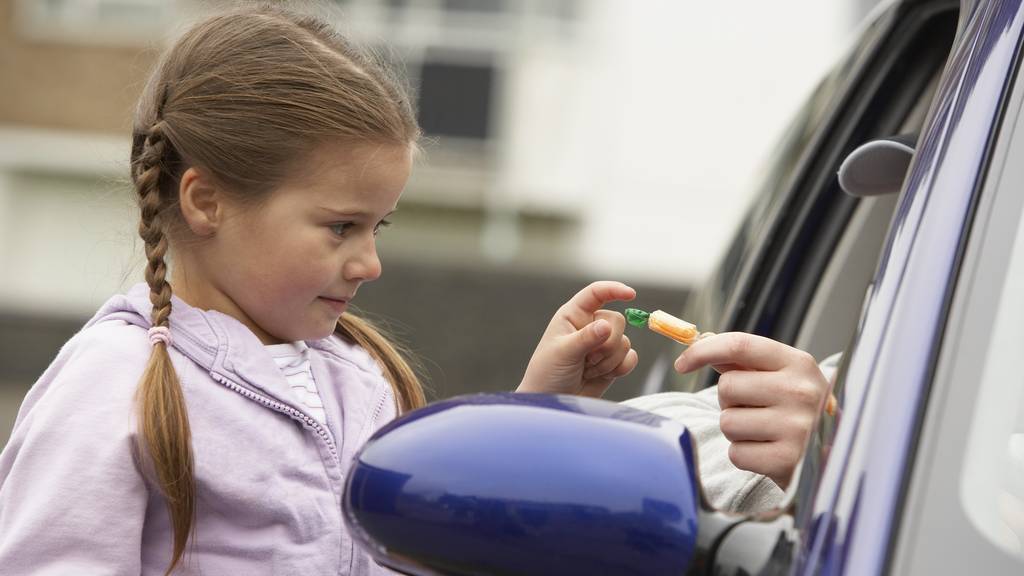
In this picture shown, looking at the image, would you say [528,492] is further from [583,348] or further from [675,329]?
[583,348]

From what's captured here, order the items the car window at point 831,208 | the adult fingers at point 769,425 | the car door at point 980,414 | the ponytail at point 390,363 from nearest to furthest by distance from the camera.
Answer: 1. the car door at point 980,414
2. the adult fingers at point 769,425
3. the ponytail at point 390,363
4. the car window at point 831,208

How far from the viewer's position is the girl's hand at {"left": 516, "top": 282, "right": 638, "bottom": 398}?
2.08m

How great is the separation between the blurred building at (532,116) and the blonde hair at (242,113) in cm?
1139

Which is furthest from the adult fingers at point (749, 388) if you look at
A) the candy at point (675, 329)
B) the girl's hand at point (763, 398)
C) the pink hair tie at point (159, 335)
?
the pink hair tie at point (159, 335)

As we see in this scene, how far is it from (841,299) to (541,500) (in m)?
1.49

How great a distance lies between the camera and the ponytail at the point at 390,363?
89.7 inches

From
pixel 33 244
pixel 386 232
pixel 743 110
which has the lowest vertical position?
pixel 33 244

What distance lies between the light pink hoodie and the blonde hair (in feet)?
0.24

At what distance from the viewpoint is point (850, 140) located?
106 inches

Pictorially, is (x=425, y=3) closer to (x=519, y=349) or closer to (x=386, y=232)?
(x=386, y=232)

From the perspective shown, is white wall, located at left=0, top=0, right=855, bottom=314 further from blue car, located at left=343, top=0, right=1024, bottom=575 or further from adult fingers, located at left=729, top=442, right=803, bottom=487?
blue car, located at left=343, top=0, right=1024, bottom=575

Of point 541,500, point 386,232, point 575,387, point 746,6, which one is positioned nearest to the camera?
point 541,500

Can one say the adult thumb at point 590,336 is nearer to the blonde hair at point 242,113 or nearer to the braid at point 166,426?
the blonde hair at point 242,113

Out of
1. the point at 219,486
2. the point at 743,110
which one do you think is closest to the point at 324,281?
the point at 219,486
